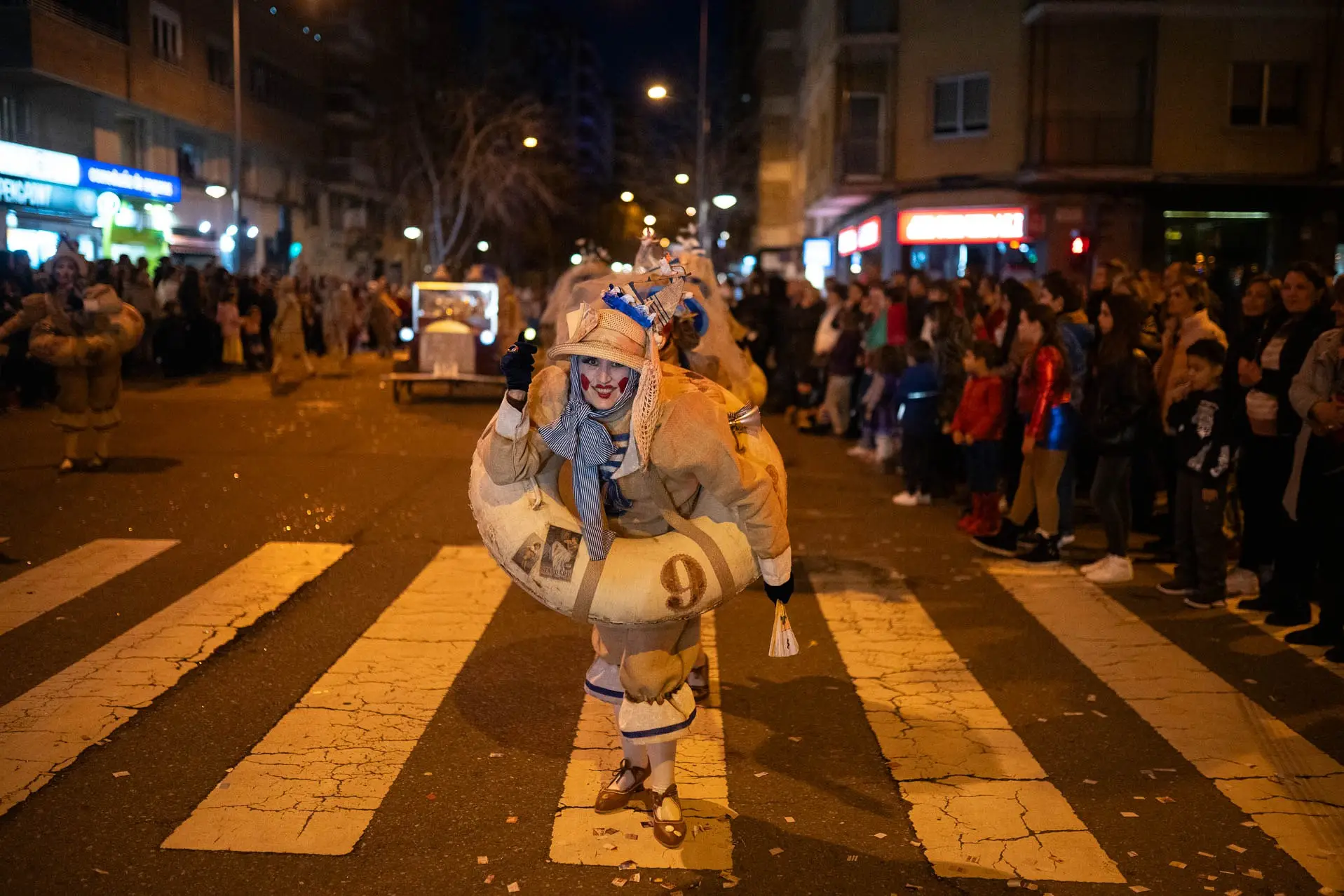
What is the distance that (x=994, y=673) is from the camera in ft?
21.1

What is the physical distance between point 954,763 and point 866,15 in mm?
27493

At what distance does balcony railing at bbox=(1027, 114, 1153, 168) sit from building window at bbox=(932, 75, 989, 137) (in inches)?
58.1

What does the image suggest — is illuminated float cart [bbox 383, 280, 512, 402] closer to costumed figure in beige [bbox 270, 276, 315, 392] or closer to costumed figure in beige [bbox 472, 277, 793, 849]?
costumed figure in beige [bbox 270, 276, 315, 392]

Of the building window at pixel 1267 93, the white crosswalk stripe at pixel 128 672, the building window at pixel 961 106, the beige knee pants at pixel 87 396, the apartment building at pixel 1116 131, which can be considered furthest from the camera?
the building window at pixel 961 106

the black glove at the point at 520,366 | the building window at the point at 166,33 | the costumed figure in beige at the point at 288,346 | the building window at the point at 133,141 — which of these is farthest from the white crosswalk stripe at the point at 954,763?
the building window at the point at 166,33

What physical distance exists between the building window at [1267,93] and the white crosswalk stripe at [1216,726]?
21342 millimetres

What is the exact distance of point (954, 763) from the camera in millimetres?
5184

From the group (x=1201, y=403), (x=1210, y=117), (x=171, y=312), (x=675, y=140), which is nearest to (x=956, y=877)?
(x=1201, y=403)

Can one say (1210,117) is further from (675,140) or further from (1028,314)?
(675,140)

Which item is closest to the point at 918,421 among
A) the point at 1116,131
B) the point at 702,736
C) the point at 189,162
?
the point at 702,736

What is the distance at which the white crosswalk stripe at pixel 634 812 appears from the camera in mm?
4266

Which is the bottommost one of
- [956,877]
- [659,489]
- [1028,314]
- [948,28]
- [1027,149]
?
[956,877]

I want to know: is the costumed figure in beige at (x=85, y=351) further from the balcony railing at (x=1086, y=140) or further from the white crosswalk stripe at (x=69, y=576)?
the balcony railing at (x=1086, y=140)

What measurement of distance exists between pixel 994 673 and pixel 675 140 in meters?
51.8
